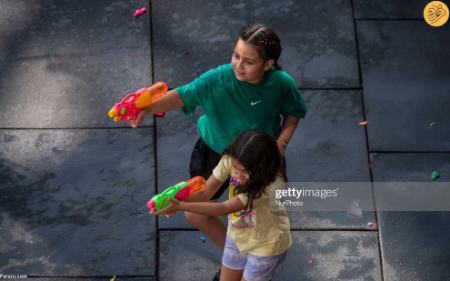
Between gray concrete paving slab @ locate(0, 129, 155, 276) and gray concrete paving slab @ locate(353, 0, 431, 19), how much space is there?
6.74 feet

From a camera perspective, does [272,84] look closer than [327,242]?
Yes

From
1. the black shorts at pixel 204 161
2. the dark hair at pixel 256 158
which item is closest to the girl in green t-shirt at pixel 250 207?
the dark hair at pixel 256 158

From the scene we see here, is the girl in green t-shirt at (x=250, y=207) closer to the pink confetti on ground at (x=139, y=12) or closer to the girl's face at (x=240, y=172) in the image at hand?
the girl's face at (x=240, y=172)

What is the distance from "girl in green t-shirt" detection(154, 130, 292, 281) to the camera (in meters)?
3.27

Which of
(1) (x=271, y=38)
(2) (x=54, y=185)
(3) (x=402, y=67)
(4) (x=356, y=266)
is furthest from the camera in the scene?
(3) (x=402, y=67)

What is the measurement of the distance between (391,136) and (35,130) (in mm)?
2577

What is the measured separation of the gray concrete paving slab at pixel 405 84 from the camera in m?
5.09

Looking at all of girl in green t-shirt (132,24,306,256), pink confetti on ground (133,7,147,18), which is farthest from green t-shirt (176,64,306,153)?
pink confetti on ground (133,7,147,18)

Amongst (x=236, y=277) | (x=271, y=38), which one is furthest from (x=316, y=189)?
(x=271, y=38)

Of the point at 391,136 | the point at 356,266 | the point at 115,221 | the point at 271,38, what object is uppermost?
the point at 271,38

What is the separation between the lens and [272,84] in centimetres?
363

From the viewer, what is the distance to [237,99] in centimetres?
362

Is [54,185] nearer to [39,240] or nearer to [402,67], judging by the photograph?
[39,240]

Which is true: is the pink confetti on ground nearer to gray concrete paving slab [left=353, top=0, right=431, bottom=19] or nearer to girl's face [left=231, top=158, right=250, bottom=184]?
gray concrete paving slab [left=353, top=0, right=431, bottom=19]
